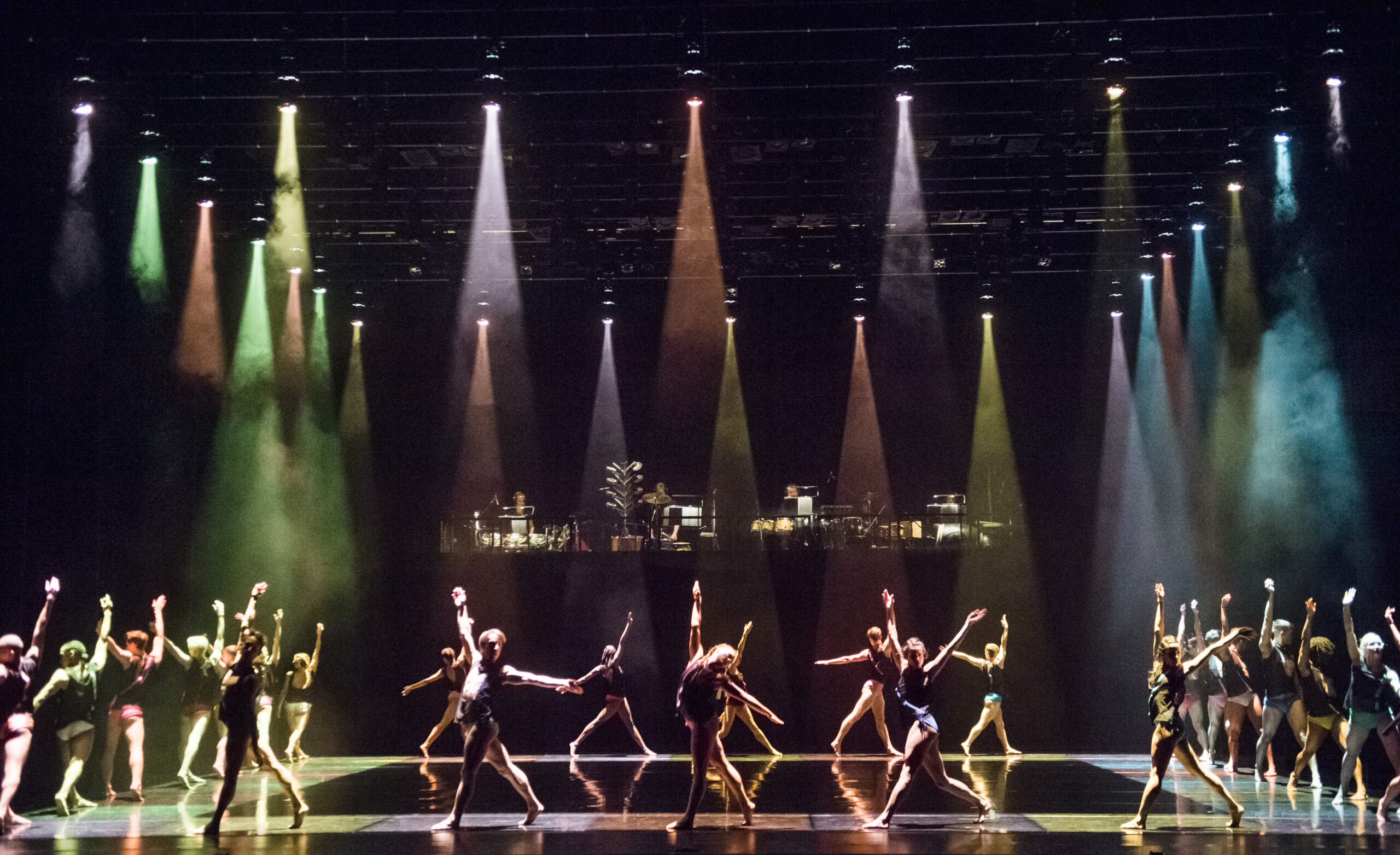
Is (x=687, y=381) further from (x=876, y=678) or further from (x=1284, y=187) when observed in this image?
(x=1284, y=187)

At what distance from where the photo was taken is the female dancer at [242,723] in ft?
31.7

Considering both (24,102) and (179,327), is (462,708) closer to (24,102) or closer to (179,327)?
(24,102)

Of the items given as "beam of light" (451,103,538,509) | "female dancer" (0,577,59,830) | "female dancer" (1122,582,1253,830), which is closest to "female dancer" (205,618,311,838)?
"female dancer" (0,577,59,830)

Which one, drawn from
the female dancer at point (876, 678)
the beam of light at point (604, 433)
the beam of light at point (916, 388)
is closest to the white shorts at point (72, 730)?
the female dancer at point (876, 678)

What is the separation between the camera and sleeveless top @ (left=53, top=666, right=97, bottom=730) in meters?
11.1

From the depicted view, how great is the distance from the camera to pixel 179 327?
68.3 feet

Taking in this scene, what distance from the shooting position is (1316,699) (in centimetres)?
1261

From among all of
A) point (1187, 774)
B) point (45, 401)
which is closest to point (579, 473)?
point (45, 401)

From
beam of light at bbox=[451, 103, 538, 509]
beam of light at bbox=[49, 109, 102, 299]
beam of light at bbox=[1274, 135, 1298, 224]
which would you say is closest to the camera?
beam of light at bbox=[49, 109, 102, 299]

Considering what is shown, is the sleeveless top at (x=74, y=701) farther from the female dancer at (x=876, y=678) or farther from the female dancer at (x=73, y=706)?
the female dancer at (x=876, y=678)

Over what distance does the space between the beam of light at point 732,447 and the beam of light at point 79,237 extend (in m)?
A: 13.5

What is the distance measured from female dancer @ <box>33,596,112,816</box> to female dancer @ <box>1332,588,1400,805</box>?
Result: 40.9ft

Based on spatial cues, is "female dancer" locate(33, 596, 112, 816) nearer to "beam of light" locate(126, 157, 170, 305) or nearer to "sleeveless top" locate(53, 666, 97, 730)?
"sleeveless top" locate(53, 666, 97, 730)

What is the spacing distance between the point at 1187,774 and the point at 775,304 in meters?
14.0
